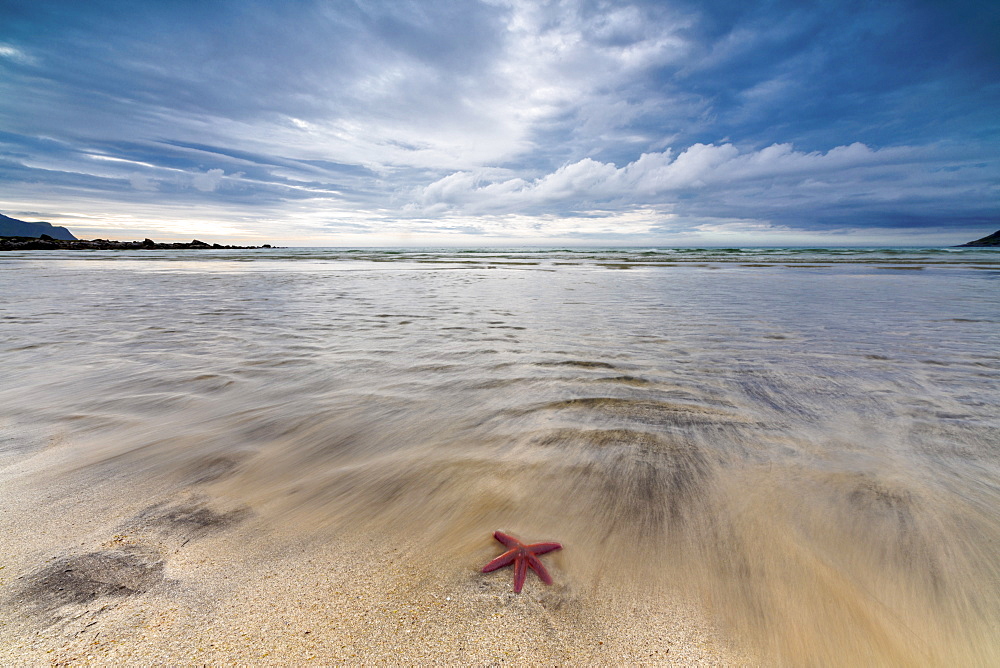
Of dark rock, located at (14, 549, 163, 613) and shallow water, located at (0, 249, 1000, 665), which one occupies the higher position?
dark rock, located at (14, 549, 163, 613)

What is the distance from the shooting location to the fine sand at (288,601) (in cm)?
Result: 159

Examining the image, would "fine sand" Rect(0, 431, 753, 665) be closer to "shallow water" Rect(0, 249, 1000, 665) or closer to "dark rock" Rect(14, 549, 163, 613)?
"dark rock" Rect(14, 549, 163, 613)

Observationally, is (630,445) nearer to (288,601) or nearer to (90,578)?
(288,601)

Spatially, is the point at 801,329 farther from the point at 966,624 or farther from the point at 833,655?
the point at 833,655

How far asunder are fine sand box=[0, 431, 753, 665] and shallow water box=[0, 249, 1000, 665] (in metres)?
0.17

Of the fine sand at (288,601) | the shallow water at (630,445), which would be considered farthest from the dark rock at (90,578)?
the shallow water at (630,445)

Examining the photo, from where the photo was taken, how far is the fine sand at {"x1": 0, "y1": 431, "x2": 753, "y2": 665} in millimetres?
1587

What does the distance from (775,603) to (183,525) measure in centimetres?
303

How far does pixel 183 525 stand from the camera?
2328 millimetres

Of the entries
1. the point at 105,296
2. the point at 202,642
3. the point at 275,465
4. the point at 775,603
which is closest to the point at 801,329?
the point at 775,603

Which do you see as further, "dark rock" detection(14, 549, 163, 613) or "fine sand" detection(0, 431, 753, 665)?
"dark rock" detection(14, 549, 163, 613)

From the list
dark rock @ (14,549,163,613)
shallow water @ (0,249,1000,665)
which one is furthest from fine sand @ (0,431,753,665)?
shallow water @ (0,249,1000,665)

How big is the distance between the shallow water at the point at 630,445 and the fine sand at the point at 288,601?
17cm

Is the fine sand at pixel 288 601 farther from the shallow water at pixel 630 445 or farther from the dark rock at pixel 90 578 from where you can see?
the shallow water at pixel 630 445
